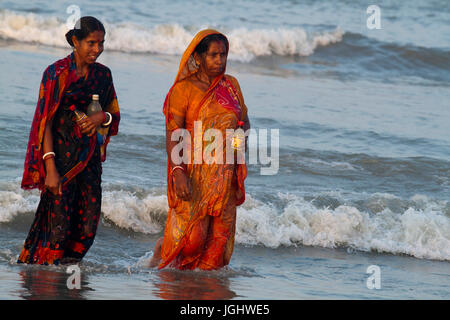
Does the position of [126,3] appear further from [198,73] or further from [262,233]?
[198,73]

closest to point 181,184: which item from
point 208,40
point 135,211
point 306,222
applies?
point 208,40

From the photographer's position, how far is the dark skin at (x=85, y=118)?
4715 mm

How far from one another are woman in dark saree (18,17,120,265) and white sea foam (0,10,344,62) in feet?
34.8

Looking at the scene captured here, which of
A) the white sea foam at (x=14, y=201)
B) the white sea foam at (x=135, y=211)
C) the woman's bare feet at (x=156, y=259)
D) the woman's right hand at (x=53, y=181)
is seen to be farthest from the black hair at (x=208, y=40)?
→ the white sea foam at (x=14, y=201)

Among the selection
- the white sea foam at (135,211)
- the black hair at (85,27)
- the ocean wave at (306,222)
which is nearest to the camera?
the black hair at (85,27)

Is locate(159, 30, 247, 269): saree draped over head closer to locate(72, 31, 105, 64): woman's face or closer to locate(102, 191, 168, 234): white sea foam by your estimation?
locate(72, 31, 105, 64): woman's face

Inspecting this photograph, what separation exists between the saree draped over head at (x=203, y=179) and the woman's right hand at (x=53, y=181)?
690mm

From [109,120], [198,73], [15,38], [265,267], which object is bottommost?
[265,267]

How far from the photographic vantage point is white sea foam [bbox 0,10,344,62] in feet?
50.9

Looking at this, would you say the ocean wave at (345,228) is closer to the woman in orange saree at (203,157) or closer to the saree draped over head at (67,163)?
the woman in orange saree at (203,157)

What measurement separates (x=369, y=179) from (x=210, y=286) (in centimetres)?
428

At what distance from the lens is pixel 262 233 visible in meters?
6.87

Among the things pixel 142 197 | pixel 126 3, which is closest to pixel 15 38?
pixel 126 3

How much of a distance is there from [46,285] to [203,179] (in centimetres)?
116
